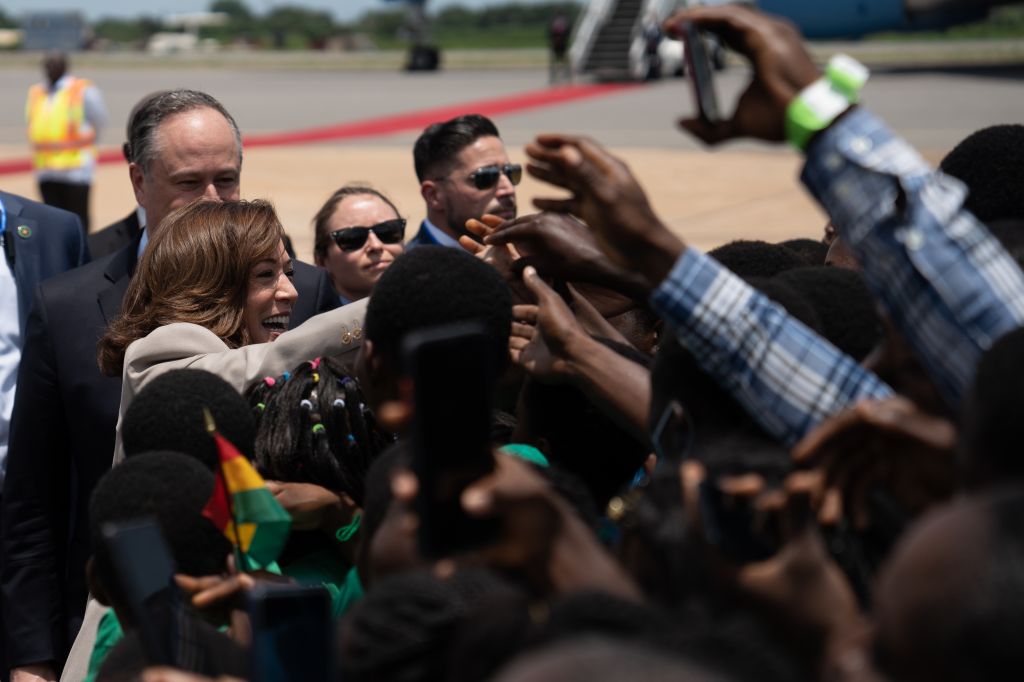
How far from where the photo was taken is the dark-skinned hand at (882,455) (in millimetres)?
1521

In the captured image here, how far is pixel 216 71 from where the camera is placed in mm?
47562

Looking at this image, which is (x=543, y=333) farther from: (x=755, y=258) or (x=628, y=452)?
(x=755, y=258)

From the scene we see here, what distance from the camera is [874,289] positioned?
5.53ft

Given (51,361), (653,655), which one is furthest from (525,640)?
(51,361)

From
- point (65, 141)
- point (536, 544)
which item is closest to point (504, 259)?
point (536, 544)

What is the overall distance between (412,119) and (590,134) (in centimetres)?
458

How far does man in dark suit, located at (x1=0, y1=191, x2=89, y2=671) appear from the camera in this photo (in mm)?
3965

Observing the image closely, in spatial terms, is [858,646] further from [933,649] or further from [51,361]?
[51,361]

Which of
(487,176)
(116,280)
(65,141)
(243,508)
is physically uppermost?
(243,508)

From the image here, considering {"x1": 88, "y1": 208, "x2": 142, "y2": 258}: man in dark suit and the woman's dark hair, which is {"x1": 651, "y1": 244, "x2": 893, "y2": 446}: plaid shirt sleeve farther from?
{"x1": 88, "y1": 208, "x2": 142, "y2": 258}: man in dark suit

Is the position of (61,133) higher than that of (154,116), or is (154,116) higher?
(154,116)

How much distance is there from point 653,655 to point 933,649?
0.78 feet

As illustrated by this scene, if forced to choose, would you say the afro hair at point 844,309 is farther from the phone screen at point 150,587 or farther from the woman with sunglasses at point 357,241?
the woman with sunglasses at point 357,241

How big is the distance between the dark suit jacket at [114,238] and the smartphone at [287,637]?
3.95 meters
